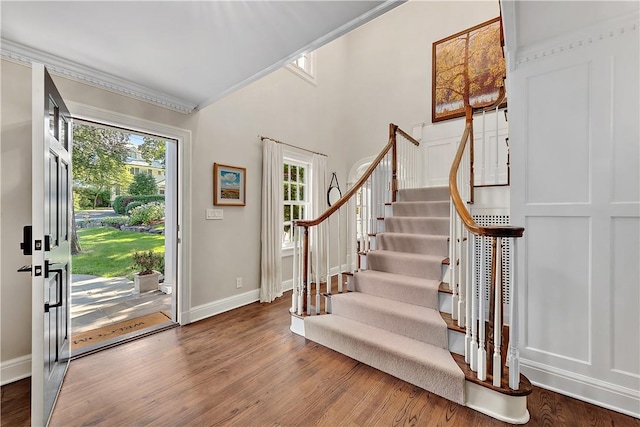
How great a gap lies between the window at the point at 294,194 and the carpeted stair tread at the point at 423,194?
174 cm

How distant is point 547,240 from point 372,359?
162cm

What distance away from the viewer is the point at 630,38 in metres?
1.73

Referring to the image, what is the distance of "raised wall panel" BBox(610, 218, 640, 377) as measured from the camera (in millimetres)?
1708

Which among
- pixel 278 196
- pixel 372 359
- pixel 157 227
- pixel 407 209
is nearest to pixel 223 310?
pixel 278 196

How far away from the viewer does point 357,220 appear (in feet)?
12.9

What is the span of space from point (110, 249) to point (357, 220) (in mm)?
4925

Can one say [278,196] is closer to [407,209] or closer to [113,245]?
[407,209]

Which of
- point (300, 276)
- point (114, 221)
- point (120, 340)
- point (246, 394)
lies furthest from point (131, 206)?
point (246, 394)

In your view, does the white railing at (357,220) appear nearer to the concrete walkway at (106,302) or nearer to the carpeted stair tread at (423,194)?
the carpeted stair tread at (423,194)

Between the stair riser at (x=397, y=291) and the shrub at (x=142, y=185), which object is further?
the shrub at (x=142, y=185)

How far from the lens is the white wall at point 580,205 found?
68.2 inches

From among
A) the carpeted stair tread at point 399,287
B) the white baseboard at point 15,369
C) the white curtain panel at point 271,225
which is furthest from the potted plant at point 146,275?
the carpeted stair tread at point 399,287

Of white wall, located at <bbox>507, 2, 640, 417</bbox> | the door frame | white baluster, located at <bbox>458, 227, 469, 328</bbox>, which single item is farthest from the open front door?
white wall, located at <bbox>507, 2, 640, 417</bbox>

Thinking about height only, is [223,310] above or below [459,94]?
below
